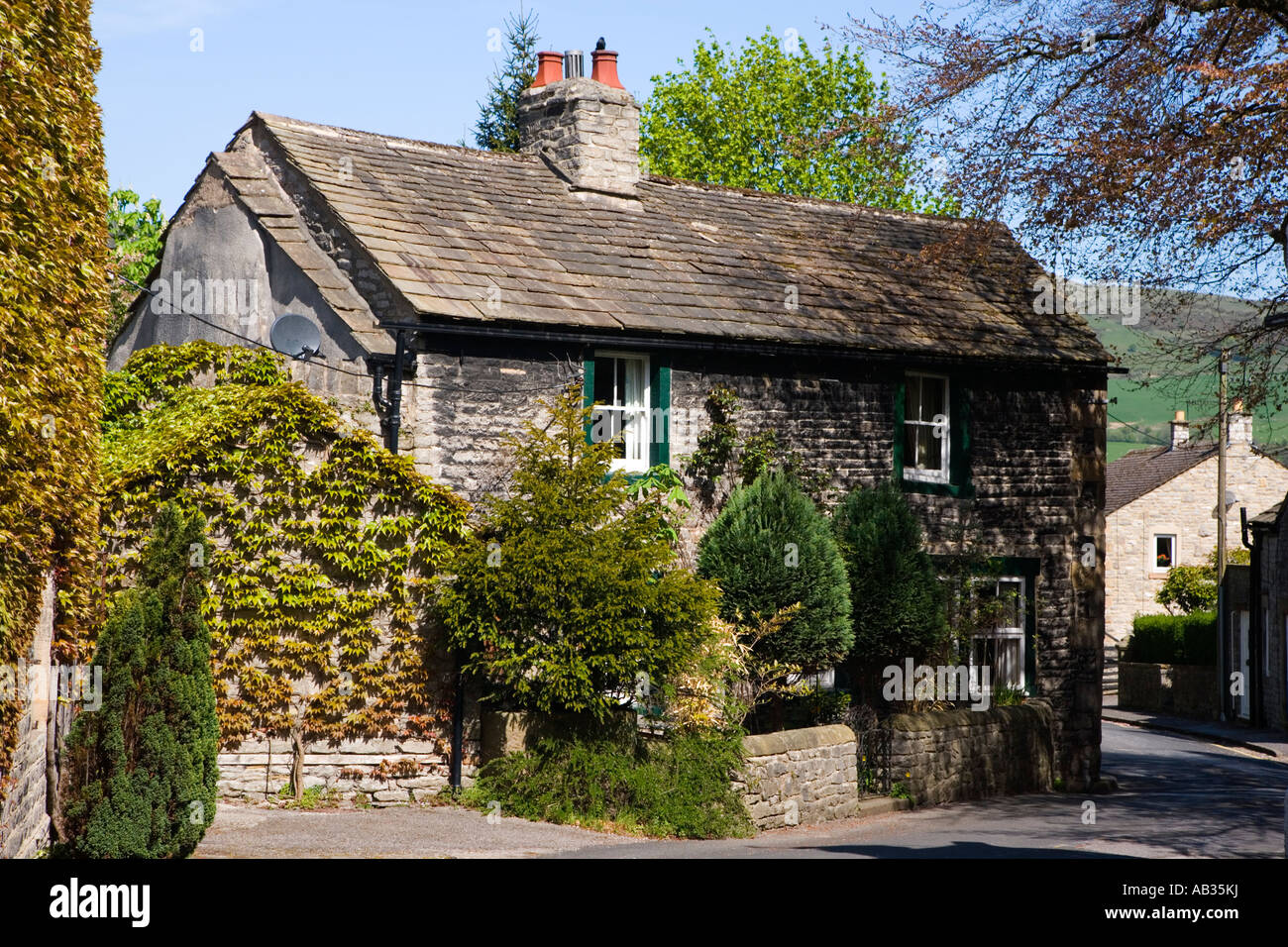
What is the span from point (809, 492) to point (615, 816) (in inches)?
238

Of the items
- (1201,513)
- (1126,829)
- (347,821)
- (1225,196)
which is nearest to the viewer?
(347,821)

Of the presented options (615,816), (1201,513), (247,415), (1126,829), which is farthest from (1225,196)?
(1201,513)

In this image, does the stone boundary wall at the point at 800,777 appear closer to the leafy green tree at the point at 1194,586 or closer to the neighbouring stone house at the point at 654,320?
the neighbouring stone house at the point at 654,320

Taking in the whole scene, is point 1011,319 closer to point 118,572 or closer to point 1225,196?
point 1225,196

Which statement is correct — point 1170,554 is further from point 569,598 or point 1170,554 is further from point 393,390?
point 393,390

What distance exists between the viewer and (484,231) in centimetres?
1812

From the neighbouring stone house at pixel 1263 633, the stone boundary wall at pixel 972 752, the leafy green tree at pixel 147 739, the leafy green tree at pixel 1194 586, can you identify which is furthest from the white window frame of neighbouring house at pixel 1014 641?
the leafy green tree at pixel 1194 586

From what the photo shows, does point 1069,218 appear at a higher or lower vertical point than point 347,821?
higher

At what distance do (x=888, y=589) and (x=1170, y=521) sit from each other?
34592 millimetres

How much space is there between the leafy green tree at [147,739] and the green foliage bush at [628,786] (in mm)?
4512

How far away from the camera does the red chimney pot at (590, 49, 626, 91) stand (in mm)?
20531

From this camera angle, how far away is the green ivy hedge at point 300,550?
13727mm

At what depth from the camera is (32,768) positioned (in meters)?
9.41

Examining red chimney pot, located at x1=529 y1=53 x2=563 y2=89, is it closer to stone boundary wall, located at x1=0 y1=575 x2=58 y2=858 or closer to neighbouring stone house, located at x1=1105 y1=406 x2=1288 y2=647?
stone boundary wall, located at x1=0 y1=575 x2=58 y2=858
